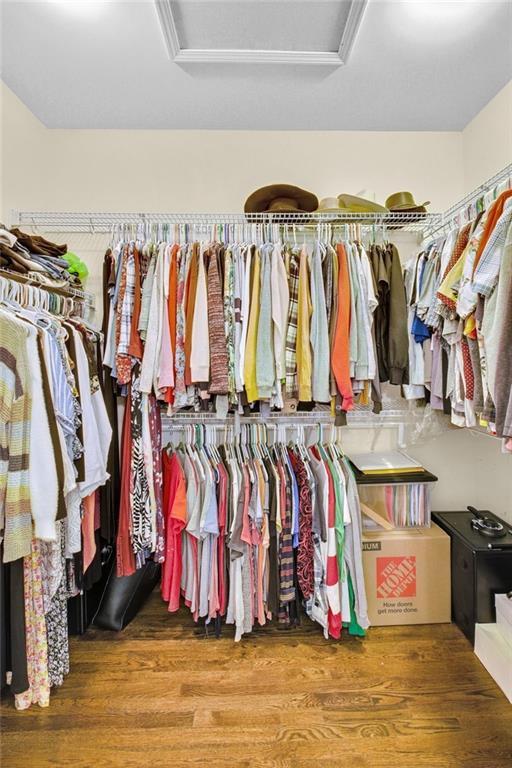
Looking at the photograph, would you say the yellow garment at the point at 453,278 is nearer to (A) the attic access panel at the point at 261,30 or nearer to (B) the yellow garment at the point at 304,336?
(B) the yellow garment at the point at 304,336

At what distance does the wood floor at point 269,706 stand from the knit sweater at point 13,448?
2.58ft

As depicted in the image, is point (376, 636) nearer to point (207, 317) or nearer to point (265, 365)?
point (265, 365)

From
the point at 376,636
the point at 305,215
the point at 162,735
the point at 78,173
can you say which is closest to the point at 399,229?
the point at 305,215

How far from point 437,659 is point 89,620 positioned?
1.68 metres

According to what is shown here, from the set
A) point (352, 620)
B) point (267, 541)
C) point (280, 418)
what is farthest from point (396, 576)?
point (280, 418)

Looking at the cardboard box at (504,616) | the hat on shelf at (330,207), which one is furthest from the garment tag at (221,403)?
the cardboard box at (504,616)

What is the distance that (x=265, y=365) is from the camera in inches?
59.8

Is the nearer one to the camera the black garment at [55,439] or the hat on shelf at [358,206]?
the black garment at [55,439]

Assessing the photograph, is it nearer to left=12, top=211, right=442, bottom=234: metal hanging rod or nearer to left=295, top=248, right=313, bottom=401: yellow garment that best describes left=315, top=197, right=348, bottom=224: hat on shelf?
left=12, top=211, right=442, bottom=234: metal hanging rod

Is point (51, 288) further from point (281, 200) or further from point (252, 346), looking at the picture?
point (281, 200)

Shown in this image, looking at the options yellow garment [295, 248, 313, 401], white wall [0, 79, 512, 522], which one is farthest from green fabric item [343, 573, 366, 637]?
yellow garment [295, 248, 313, 401]

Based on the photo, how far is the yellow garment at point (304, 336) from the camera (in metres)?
1.52

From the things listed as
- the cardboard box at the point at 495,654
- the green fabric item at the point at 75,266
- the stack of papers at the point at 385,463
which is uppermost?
the green fabric item at the point at 75,266

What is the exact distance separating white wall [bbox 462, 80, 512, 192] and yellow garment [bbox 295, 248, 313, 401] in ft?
4.20
